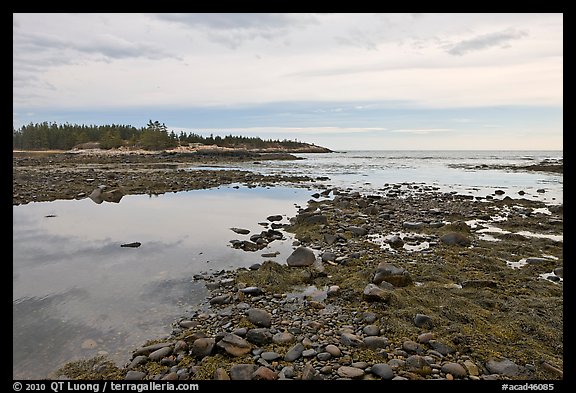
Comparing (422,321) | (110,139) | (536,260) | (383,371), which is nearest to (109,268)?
(383,371)

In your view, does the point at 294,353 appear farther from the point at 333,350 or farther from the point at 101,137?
the point at 101,137

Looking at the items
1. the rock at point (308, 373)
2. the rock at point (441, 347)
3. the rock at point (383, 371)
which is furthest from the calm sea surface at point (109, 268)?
the rock at point (441, 347)

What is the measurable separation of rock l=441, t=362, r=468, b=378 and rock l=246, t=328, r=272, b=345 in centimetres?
298

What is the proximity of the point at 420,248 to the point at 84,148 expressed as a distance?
11402 centimetres

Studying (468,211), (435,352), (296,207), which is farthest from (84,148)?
(435,352)

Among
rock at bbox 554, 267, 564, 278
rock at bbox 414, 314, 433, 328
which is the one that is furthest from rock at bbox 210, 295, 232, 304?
rock at bbox 554, 267, 564, 278

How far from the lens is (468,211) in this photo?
65.8 feet

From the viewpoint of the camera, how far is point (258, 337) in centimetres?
621

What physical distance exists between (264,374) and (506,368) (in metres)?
3.81

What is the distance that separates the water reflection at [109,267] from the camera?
6508mm

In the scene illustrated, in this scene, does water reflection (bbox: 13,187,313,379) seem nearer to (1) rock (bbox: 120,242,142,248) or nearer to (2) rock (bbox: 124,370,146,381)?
(1) rock (bbox: 120,242,142,248)

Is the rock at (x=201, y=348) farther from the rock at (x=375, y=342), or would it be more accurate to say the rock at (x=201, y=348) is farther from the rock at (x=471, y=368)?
the rock at (x=471, y=368)

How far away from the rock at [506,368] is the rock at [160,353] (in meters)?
5.29
